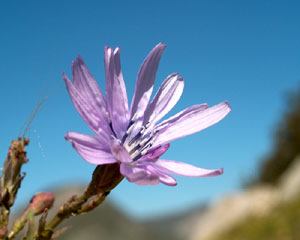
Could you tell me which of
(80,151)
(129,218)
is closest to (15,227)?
(80,151)

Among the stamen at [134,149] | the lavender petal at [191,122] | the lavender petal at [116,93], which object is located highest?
the lavender petal at [116,93]

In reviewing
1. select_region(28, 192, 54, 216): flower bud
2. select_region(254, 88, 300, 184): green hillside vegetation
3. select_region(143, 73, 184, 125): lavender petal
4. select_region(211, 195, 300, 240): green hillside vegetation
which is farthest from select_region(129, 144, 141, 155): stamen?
select_region(254, 88, 300, 184): green hillside vegetation

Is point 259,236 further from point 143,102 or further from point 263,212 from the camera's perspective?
point 143,102

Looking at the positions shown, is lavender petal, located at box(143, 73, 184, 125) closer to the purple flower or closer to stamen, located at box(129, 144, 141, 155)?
the purple flower

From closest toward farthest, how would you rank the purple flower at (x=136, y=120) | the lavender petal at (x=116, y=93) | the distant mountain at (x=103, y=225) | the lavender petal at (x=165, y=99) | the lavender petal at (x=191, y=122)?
the purple flower at (x=136, y=120) < the lavender petal at (x=116, y=93) < the lavender petal at (x=191, y=122) < the lavender petal at (x=165, y=99) < the distant mountain at (x=103, y=225)

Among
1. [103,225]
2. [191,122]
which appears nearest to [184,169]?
[191,122]

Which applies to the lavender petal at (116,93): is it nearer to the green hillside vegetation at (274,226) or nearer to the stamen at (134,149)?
the stamen at (134,149)

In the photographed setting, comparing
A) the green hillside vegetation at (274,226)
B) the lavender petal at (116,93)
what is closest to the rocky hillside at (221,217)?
the green hillside vegetation at (274,226)
